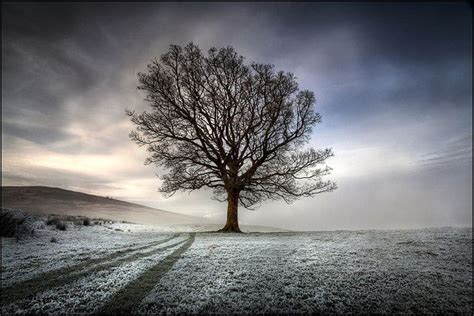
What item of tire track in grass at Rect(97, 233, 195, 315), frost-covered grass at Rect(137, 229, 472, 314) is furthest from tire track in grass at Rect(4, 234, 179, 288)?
frost-covered grass at Rect(137, 229, 472, 314)

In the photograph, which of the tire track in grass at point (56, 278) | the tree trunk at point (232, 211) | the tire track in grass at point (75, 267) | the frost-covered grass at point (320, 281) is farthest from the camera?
the tree trunk at point (232, 211)

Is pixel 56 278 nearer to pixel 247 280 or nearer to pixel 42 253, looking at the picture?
pixel 42 253

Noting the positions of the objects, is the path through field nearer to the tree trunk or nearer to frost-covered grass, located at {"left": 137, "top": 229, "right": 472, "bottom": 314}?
frost-covered grass, located at {"left": 137, "top": 229, "right": 472, "bottom": 314}

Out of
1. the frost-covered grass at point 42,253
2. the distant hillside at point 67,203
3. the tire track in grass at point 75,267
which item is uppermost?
the tire track in grass at point 75,267

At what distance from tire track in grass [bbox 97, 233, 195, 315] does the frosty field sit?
26mm

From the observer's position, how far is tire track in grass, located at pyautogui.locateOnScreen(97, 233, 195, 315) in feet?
17.5

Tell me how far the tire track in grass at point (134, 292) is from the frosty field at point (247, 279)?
26 mm

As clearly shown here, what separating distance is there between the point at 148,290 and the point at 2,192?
74.1 meters

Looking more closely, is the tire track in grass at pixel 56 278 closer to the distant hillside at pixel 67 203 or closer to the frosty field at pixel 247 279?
the frosty field at pixel 247 279

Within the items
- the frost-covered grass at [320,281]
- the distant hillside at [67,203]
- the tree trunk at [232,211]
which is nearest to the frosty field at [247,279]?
the frost-covered grass at [320,281]

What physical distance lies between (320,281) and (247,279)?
1.87 m

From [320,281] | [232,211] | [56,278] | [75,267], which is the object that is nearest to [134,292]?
[56,278]

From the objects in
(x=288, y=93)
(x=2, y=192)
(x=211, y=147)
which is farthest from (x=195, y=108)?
(x=2, y=192)

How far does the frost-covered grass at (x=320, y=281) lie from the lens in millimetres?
5449
